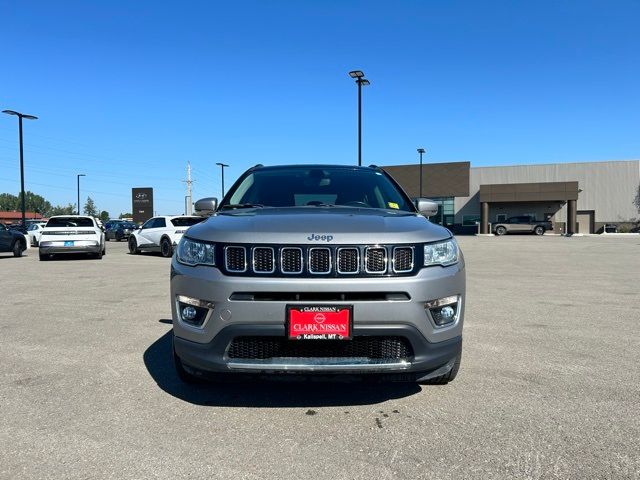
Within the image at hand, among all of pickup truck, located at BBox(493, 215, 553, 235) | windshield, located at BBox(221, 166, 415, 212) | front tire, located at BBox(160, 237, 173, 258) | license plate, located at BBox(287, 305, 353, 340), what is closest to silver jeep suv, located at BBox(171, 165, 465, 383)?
license plate, located at BBox(287, 305, 353, 340)

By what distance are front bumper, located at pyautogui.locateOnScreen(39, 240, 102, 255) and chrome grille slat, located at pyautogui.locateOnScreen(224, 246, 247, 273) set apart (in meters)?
15.0

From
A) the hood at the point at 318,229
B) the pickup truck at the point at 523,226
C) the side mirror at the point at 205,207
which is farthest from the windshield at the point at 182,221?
the pickup truck at the point at 523,226

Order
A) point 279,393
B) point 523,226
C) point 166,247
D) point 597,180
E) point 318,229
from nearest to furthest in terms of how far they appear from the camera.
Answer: point 318,229
point 279,393
point 166,247
point 523,226
point 597,180

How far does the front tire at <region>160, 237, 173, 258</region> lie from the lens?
59.4 ft

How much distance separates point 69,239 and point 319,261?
51.2ft

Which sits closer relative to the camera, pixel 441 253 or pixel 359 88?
pixel 441 253

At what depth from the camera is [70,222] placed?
56.2 feet

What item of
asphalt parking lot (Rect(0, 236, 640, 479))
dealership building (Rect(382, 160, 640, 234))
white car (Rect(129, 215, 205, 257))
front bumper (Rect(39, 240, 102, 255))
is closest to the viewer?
asphalt parking lot (Rect(0, 236, 640, 479))

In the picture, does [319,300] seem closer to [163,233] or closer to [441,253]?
[441,253]

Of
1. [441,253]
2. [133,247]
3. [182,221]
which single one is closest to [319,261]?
[441,253]

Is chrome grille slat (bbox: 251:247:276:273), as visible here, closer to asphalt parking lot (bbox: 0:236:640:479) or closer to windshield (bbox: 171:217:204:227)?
asphalt parking lot (bbox: 0:236:640:479)

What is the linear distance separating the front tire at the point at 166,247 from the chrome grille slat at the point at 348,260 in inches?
627

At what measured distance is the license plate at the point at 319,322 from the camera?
2.90m

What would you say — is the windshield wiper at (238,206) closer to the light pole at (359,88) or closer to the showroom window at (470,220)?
the light pole at (359,88)
